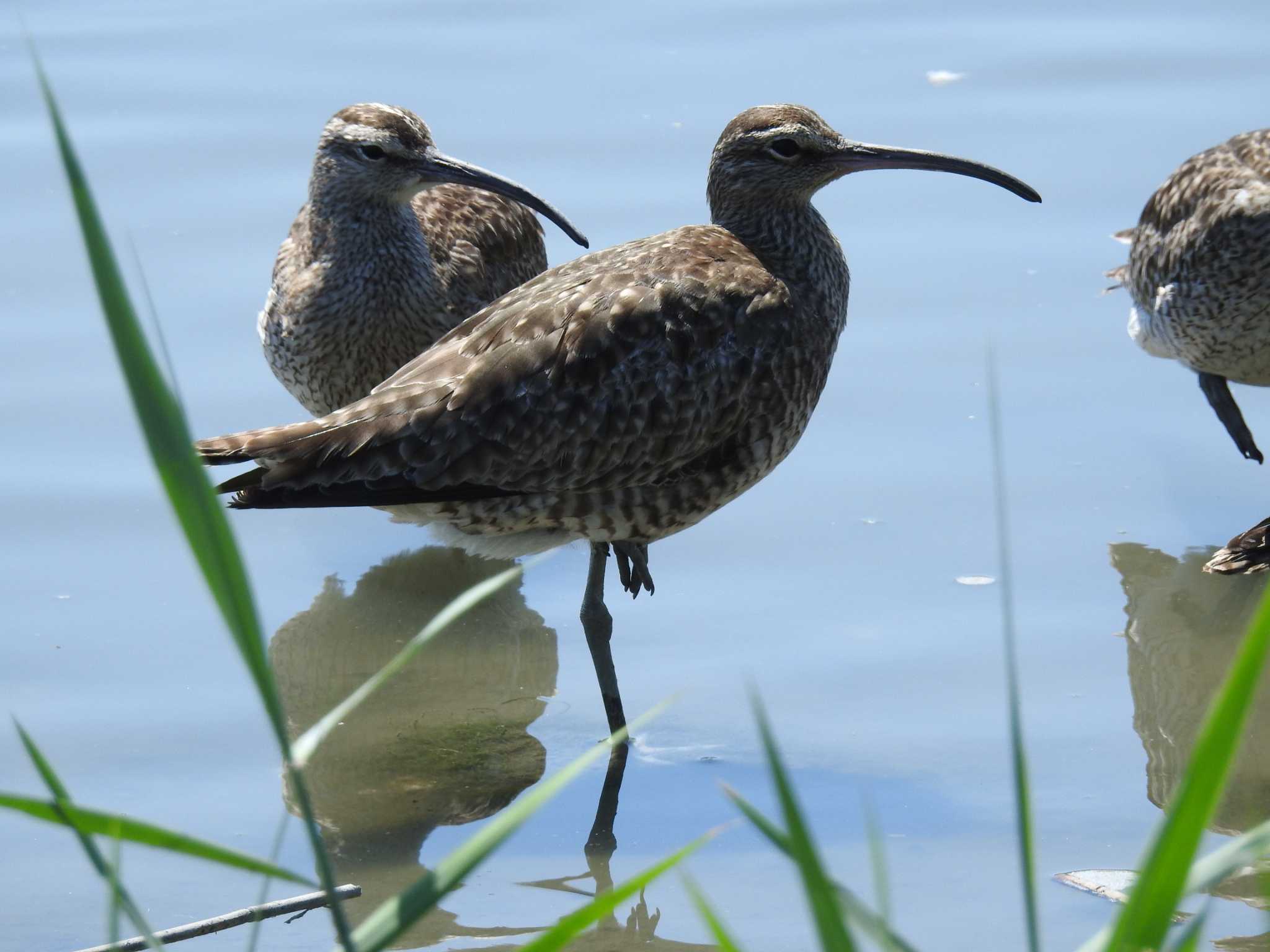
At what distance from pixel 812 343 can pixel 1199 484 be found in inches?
70.4

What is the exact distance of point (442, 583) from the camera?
6355 mm

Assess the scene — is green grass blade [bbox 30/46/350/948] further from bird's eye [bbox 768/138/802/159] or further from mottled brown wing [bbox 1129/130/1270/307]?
mottled brown wing [bbox 1129/130/1270/307]

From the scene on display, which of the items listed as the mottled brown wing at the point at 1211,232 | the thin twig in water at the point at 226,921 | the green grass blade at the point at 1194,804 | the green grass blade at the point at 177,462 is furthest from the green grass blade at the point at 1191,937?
the mottled brown wing at the point at 1211,232

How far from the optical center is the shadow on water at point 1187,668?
4805mm

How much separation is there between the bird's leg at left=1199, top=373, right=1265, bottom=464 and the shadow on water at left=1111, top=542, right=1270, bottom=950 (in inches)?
20.8

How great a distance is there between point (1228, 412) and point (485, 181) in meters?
2.65

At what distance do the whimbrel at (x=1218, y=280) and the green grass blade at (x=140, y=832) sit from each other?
476cm

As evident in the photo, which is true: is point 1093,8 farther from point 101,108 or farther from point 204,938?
point 204,938

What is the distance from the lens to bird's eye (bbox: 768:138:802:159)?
5664 millimetres

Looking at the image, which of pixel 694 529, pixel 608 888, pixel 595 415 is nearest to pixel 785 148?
pixel 595 415

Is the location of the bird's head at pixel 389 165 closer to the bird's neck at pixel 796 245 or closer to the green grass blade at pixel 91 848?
the bird's neck at pixel 796 245

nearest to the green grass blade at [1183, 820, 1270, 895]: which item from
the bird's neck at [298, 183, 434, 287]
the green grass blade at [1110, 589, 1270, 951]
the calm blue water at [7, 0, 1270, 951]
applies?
the green grass blade at [1110, 589, 1270, 951]

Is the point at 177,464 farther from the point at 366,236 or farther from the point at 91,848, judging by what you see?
the point at 366,236

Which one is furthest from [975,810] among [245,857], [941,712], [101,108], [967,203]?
[101,108]
